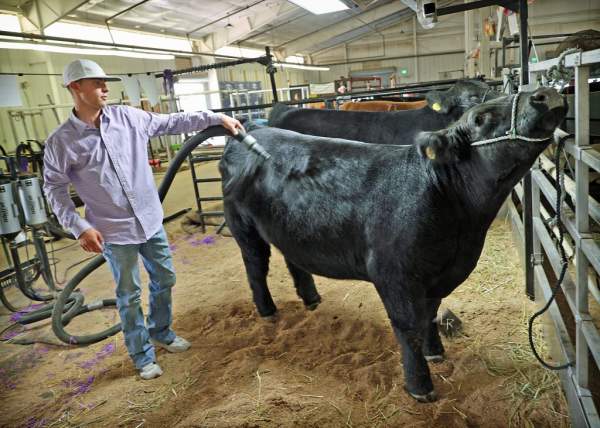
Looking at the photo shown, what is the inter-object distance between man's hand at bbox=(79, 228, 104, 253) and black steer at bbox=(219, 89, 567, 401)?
93cm

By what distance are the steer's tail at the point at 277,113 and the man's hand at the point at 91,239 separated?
3.25 metres

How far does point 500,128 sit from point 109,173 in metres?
2.02

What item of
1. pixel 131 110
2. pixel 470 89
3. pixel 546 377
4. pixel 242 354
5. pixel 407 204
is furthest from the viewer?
pixel 470 89

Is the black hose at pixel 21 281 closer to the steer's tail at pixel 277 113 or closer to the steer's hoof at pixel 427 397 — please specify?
the steer's tail at pixel 277 113

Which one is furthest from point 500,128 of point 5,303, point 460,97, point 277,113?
point 5,303

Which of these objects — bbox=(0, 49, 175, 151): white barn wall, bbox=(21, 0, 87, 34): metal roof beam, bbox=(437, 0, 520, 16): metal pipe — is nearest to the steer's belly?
bbox=(437, 0, 520, 16): metal pipe

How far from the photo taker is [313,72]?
26.6 m

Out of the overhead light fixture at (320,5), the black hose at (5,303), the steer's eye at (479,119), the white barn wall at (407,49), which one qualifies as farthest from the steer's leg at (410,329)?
the white barn wall at (407,49)

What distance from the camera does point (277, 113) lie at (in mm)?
5441

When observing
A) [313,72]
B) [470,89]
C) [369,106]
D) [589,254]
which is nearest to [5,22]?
[369,106]

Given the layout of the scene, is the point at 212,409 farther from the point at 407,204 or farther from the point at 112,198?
the point at 407,204

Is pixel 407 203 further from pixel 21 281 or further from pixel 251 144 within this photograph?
pixel 21 281

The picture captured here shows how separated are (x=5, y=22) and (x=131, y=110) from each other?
787cm

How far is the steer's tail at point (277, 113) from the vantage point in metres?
5.29
